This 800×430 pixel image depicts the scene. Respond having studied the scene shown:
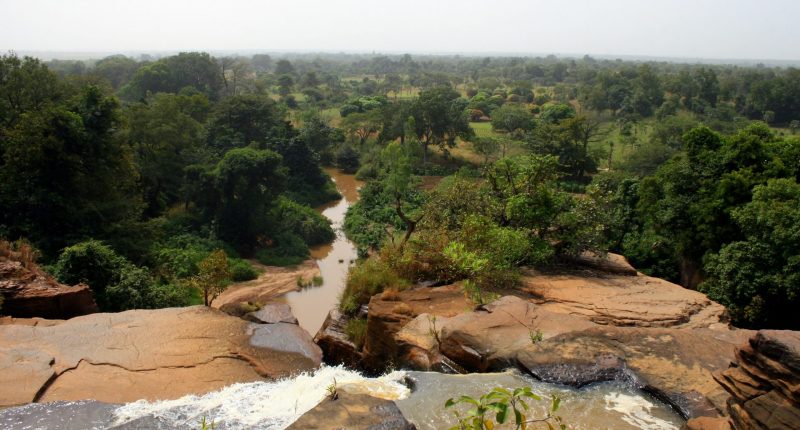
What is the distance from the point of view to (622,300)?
10703mm

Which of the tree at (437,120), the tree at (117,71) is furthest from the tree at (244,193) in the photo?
the tree at (117,71)

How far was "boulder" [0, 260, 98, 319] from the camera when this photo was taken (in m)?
10.9

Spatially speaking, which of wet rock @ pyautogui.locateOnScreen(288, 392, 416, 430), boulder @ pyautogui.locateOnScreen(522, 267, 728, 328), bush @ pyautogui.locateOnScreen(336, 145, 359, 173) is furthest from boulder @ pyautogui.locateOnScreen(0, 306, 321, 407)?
bush @ pyautogui.locateOnScreen(336, 145, 359, 173)

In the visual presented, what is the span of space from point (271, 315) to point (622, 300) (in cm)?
723

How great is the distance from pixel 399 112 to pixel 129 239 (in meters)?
24.0

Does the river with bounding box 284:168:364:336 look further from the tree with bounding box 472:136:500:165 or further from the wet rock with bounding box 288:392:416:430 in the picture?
the tree with bounding box 472:136:500:165

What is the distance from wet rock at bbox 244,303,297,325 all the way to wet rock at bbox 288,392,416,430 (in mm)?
5336

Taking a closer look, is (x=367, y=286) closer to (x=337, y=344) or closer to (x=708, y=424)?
(x=337, y=344)

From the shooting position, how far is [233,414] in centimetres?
700

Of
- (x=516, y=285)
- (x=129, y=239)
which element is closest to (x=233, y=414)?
(x=516, y=285)

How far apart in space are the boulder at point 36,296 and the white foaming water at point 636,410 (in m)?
10.6

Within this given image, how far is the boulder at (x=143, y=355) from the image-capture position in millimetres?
8148

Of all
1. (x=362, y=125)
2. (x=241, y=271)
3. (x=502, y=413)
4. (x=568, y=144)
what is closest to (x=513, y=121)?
(x=568, y=144)

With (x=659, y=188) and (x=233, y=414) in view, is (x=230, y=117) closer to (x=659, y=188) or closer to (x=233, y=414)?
(x=659, y=188)
